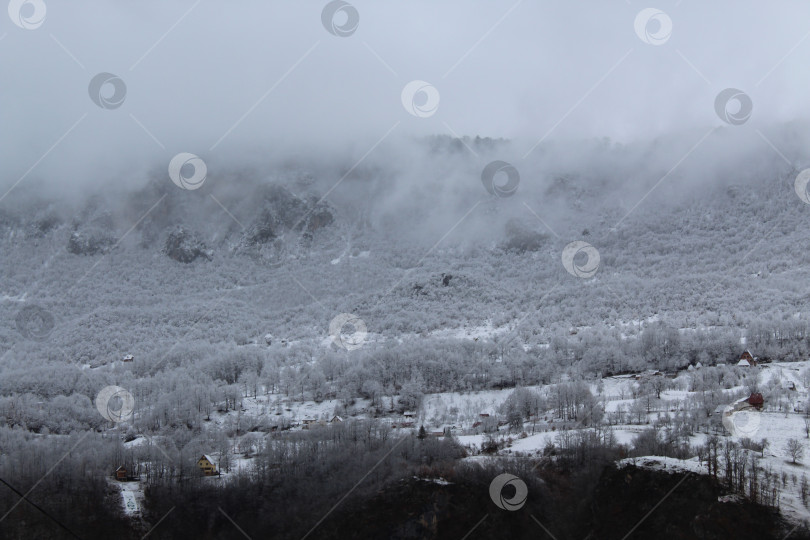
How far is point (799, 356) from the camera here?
111 m

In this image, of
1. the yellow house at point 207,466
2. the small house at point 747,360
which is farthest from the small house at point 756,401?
the yellow house at point 207,466

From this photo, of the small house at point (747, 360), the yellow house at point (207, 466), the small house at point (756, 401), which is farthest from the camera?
the small house at point (747, 360)

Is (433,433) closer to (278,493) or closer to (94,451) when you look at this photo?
(278,493)

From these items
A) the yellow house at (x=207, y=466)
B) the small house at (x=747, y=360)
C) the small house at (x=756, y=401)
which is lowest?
the yellow house at (x=207, y=466)

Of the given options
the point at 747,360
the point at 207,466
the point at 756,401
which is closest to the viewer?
the point at 207,466

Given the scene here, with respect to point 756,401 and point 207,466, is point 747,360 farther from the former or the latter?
point 207,466

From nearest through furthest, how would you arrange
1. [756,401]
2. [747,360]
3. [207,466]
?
[207,466]
[756,401]
[747,360]

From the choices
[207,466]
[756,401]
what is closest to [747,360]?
[756,401]

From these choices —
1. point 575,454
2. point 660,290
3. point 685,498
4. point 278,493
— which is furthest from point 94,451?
point 660,290

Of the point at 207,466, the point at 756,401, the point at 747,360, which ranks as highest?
the point at 747,360

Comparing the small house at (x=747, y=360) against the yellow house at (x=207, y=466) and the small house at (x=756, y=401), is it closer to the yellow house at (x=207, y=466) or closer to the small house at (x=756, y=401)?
the small house at (x=756, y=401)

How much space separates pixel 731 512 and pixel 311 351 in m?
114

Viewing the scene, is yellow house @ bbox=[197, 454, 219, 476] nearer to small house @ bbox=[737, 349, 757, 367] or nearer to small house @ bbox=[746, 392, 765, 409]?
small house @ bbox=[746, 392, 765, 409]

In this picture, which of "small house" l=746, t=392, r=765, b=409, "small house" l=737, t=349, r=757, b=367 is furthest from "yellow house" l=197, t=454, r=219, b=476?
"small house" l=737, t=349, r=757, b=367
